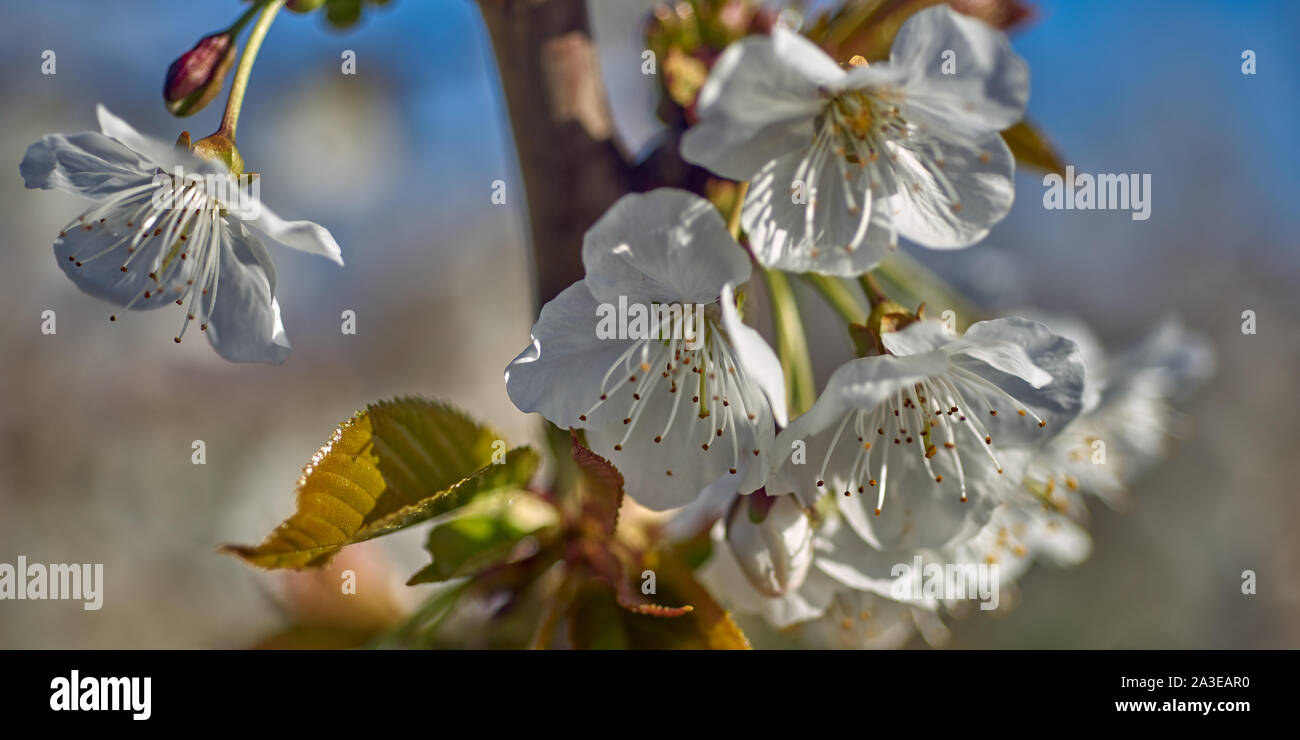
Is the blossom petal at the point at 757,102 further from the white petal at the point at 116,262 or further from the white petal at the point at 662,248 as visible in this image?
the white petal at the point at 116,262

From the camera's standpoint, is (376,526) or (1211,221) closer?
(376,526)

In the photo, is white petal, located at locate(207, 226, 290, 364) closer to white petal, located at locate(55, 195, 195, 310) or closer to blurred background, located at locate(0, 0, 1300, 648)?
white petal, located at locate(55, 195, 195, 310)

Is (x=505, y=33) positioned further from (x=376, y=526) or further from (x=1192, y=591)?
(x=1192, y=591)

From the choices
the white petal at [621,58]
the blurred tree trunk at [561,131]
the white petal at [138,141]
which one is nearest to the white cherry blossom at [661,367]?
the blurred tree trunk at [561,131]

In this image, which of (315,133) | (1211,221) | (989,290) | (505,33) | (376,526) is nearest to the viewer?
(376,526)

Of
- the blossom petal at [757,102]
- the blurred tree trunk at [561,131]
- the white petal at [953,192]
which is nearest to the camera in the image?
the blossom petal at [757,102]
